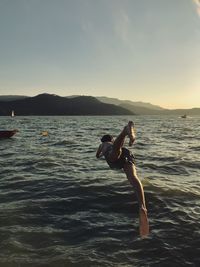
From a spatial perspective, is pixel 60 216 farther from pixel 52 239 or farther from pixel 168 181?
pixel 168 181

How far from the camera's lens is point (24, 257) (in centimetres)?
1042

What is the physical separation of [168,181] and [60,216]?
872 centimetres

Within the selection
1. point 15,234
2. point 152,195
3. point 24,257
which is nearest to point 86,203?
point 152,195

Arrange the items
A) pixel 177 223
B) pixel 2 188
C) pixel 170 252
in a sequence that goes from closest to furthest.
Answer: pixel 170 252 → pixel 177 223 → pixel 2 188

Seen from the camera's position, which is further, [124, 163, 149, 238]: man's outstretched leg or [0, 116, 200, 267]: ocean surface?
[0, 116, 200, 267]: ocean surface

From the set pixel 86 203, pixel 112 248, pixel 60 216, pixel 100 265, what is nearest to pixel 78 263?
pixel 100 265

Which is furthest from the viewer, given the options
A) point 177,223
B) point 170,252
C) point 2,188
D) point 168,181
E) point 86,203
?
point 168,181

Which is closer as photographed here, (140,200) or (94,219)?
(140,200)

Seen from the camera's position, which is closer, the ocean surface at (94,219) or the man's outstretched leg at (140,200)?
the man's outstretched leg at (140,200)

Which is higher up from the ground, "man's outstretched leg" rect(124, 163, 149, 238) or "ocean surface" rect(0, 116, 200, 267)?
"man's outstretched leg" rect(124, 163, 149, 238)

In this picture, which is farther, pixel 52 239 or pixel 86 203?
pixel 86 203

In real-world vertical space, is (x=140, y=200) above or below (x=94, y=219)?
above

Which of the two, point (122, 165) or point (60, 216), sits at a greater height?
point (122, 165)

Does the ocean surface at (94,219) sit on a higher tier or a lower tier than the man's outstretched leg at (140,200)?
lower
